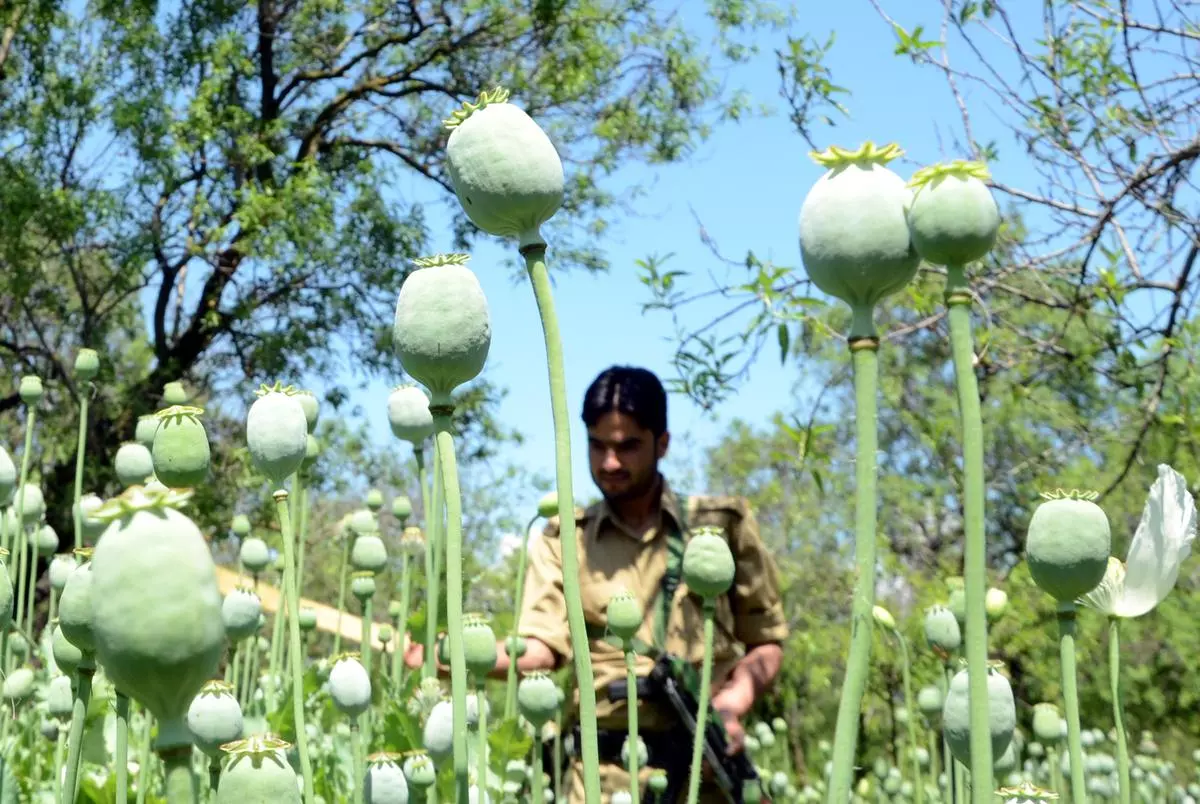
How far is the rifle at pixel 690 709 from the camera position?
7.08ft

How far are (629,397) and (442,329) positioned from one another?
1.89 meters

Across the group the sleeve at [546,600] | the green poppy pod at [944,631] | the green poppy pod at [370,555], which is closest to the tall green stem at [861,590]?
the green poppy pod at [944,631]

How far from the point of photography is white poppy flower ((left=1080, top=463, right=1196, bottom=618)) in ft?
2.81

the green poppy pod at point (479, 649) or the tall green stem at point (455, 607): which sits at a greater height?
the tall green stem at point (455, 607)

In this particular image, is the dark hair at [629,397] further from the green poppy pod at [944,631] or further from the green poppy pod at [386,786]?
the green poppy pod at [386,786]

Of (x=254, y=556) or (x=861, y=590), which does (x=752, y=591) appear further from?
(x=861, y=590)

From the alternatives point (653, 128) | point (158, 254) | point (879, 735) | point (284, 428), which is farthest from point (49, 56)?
point (284, 428)

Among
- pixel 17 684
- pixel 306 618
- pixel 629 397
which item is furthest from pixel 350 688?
pixel 629 397

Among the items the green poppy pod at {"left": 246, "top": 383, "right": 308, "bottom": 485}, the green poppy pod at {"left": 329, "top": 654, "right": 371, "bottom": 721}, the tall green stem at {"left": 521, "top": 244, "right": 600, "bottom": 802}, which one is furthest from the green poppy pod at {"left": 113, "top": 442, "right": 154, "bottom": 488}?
the tall green stem at {"left": 521, "top": 244, "right": 600, "bottom": 802}

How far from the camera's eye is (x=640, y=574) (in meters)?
2.60

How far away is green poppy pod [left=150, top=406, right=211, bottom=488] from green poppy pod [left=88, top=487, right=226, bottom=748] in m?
0.32

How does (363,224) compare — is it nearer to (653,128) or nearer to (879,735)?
(653,128)

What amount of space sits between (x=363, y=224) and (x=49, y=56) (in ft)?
7.54

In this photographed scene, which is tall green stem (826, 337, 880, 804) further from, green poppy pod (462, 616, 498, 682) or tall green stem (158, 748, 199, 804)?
green poppy pod (462, 616, 498, 682)
